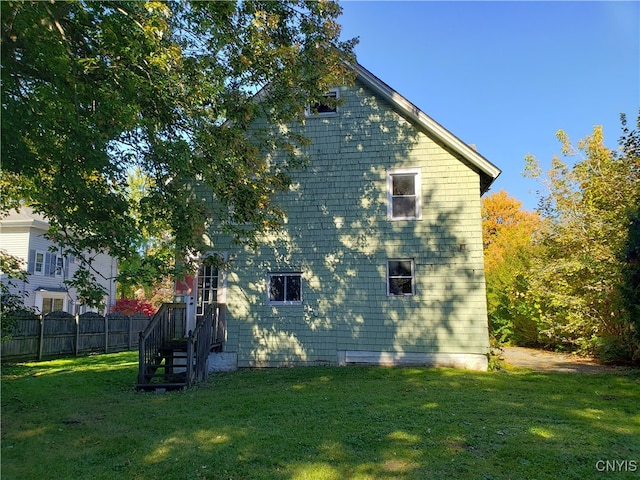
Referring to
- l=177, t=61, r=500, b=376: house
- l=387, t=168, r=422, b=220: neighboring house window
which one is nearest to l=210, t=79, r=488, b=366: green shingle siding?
l=177, t=61, r=500, b=376: house

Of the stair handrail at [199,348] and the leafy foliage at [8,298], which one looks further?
the stair handrail at [199,348]

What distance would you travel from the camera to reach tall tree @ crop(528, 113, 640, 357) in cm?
1158

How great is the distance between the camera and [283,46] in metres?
7.51

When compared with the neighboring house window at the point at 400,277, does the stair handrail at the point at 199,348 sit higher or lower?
lower

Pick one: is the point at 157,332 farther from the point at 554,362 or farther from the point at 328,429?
the point at 554,362

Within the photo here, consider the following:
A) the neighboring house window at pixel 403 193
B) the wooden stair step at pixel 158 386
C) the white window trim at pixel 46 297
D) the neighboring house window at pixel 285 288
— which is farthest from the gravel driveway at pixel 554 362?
the white window trim at pixel 46 297

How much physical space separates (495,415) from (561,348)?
1074 cm

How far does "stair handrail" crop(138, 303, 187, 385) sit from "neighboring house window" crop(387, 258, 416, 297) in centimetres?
557

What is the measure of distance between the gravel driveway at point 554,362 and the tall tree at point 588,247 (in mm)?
543

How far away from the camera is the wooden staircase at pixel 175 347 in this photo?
28.9ft

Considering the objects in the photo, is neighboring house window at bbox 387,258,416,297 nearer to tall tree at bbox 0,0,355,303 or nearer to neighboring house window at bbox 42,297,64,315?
tall tree at bbox 0,0,355,303

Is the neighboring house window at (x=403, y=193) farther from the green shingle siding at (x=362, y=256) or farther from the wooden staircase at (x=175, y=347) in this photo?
the wooden staircase at (x=175, y=347)

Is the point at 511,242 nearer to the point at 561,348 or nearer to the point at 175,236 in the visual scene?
the point at 561,348

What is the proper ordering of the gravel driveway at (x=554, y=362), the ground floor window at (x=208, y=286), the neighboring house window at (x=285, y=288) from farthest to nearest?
the ground floor window at (x=208, y=286), the neighboring house window at (x=285, y=288), the gravel driveway at (x=554, y=362)
